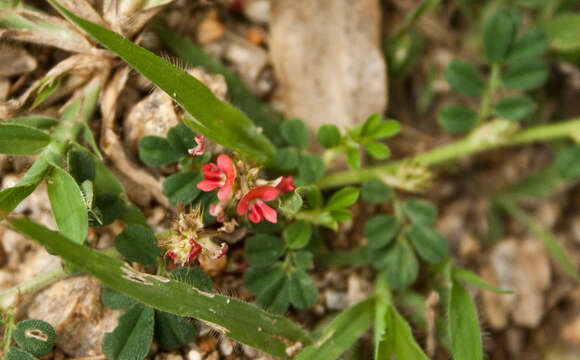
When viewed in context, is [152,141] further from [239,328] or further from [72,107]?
[239,328]

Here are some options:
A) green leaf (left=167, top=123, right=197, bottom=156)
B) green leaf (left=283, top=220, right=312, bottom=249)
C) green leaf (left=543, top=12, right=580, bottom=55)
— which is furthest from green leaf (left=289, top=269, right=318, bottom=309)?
green leaf (left=543, top=12, right=580, bottom=55)

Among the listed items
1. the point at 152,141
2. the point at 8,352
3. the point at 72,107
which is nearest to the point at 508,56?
the point at 152,141

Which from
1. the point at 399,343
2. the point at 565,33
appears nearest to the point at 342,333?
Answer: the point at 399,343

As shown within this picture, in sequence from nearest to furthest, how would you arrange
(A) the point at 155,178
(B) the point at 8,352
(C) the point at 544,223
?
1. (B) the point at 8,352
2. (A) the point at 155,178
3. (C) the point at 544,223

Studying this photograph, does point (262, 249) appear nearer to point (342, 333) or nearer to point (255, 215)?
point (255, 215)

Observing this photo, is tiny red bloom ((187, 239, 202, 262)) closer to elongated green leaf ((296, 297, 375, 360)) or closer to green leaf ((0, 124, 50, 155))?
elongated green leaf ((296, 297, 375, 360))

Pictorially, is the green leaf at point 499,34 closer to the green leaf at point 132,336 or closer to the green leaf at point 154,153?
the green leaf at point 154,153
